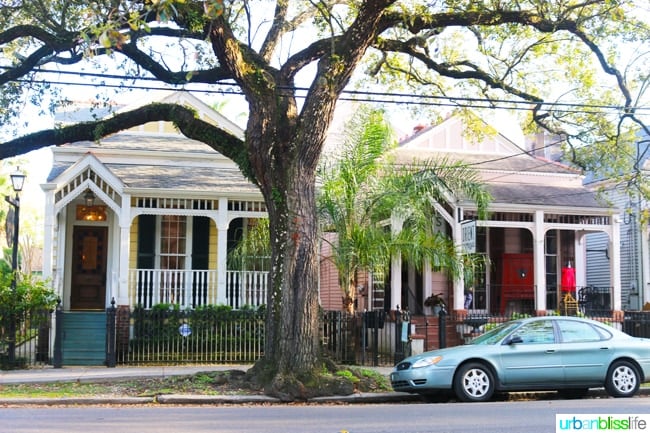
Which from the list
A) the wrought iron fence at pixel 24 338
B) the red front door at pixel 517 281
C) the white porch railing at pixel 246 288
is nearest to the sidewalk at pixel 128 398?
the wrought iron fence at pixel 24 338

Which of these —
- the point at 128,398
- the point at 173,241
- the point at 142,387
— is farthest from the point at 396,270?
the point at 128,398

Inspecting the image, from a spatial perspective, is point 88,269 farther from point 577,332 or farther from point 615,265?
point 615,265

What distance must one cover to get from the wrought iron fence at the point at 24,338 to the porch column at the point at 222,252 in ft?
13.0

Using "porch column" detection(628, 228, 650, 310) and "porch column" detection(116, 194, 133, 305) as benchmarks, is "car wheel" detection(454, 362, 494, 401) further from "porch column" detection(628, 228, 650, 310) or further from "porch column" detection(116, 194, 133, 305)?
"porch column" detection(628, 228, 650, 310)

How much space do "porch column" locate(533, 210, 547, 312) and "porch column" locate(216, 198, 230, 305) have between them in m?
8.12

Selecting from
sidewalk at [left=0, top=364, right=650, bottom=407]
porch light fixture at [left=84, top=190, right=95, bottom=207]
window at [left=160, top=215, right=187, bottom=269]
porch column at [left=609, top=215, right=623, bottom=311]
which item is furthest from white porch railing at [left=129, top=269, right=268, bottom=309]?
porch column at [left=609, top=215, right=623, bottom=311]

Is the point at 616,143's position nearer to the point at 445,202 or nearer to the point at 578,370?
the point at 445,202

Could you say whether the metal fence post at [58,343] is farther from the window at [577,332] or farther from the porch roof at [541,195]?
the porch roof at [541,195]

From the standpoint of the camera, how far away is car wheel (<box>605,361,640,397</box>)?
1211cm

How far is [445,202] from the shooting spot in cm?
1947

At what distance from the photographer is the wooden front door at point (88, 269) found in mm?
20234

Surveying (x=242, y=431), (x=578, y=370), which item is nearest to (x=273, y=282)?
(x=242, y=431)

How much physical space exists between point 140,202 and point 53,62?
4.64 m

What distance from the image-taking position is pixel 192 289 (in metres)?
18.8
